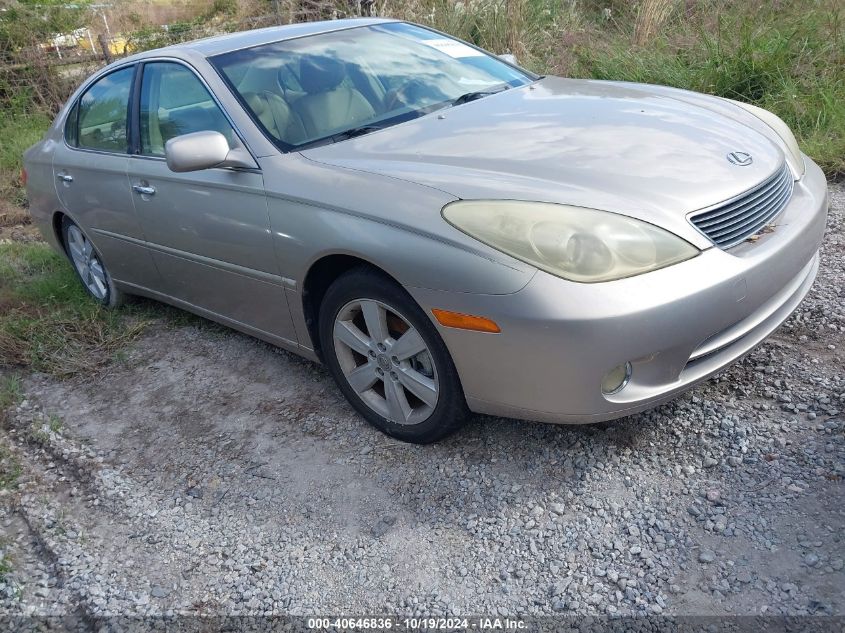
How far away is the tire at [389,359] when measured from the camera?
8.57ft

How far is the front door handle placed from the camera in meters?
3.61

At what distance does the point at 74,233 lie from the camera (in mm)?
4648

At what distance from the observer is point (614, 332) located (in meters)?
2.22

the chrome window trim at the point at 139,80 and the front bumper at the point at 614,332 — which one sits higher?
the chrome window trim at the point at 139,80

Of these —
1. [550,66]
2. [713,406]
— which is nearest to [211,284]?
[713,406]

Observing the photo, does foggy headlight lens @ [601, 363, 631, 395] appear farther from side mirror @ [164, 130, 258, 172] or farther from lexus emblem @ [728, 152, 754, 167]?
side mirror @ [164, 130, 258, 172]

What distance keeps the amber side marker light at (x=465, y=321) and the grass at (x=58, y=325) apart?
7.73 ft

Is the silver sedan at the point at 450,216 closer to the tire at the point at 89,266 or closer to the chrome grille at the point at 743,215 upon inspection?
the chrome grille at the point at 743,215

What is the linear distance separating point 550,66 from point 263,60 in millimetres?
4842

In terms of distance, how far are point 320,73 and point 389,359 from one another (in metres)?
1.43

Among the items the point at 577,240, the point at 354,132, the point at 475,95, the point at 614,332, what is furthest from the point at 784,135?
the point at 354,132

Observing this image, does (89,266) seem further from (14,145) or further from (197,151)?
(14,145)

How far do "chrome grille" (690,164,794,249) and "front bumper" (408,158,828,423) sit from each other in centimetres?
5

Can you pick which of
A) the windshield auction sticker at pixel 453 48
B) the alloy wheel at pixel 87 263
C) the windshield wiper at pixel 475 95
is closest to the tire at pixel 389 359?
the windshield wiper at pixel 475 95
